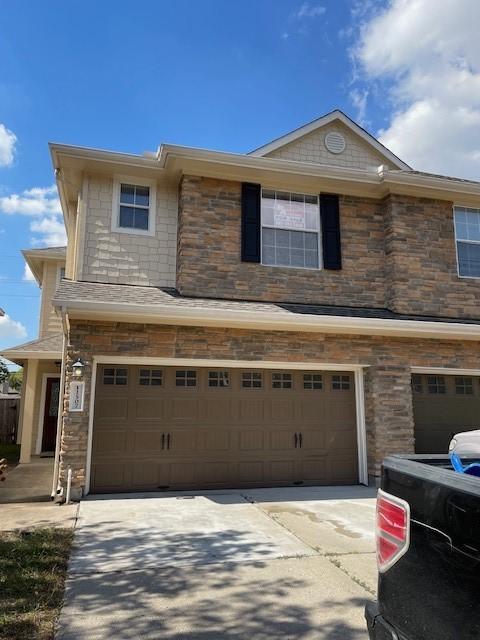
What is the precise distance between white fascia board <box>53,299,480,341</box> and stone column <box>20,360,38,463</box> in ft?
18.5

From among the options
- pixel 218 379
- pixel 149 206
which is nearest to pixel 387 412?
pixel 218 379

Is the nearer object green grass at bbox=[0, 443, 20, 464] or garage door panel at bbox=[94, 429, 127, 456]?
garage door panel at bbox=[94, 429, 127, 456]

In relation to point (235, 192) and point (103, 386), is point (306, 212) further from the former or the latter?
point (103, 386)

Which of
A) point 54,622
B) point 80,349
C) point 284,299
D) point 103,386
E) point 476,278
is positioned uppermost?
point 476,278

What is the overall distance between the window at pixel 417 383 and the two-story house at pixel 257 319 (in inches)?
2.3

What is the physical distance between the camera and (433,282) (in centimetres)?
1041

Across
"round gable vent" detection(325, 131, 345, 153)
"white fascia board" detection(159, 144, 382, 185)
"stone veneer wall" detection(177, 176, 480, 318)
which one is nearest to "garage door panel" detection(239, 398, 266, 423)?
"stone veneer wall" detection(177, 176, 480, 318)

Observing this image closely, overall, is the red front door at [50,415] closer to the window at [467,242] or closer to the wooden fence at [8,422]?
the wooden fence at [8,422]

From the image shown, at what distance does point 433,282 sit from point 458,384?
7.18ft

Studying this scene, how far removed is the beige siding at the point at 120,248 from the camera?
368 inches

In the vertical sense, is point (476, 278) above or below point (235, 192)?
below

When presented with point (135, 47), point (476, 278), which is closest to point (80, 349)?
point (135, 47)

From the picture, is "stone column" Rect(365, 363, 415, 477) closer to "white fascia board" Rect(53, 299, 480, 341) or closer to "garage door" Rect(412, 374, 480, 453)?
"garage door" Rect(412, 374, 480, 453)

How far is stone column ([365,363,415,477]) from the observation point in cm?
908
